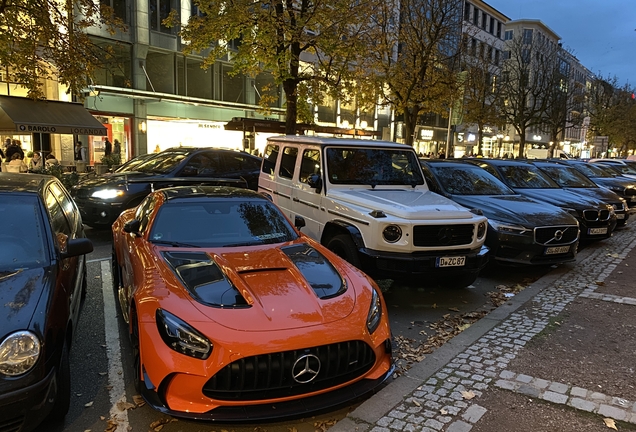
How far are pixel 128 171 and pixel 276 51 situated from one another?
215 inches

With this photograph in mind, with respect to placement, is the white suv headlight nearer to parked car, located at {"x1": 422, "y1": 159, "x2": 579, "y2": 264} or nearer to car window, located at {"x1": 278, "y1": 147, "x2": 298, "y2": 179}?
car window, located at {"x1": 278, "y1": 147, "x2": 298, "y2": 179}

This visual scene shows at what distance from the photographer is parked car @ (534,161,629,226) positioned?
10656 millimetres

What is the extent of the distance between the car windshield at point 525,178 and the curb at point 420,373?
4.07m

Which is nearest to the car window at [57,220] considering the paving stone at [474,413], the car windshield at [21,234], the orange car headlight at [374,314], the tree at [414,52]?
the car windshield at [21,234]

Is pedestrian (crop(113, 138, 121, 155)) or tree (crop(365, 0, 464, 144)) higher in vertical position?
tree (crop(365, 0, 464, 144))

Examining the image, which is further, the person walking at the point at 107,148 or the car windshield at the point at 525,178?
the person walking at the point at 107,148

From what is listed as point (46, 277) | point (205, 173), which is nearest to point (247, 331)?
point (46, 277)

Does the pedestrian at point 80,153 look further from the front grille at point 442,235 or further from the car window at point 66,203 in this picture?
the front grille at point 442,235

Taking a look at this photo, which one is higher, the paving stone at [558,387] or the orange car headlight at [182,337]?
the orange car headlight at [182,337]

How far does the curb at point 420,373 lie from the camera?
3.25m

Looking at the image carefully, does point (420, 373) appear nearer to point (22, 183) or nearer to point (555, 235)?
point (22, 183)

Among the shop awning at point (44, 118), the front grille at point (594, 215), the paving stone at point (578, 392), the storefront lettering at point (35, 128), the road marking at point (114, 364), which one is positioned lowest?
the road marking at point (114, 364)

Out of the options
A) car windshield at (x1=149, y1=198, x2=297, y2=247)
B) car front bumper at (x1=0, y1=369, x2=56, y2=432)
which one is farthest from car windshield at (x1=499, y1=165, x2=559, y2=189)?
car front bumper at (x1=0, y1=369, x2=56, y2=432)

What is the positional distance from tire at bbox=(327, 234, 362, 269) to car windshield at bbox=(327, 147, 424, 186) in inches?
38.2
